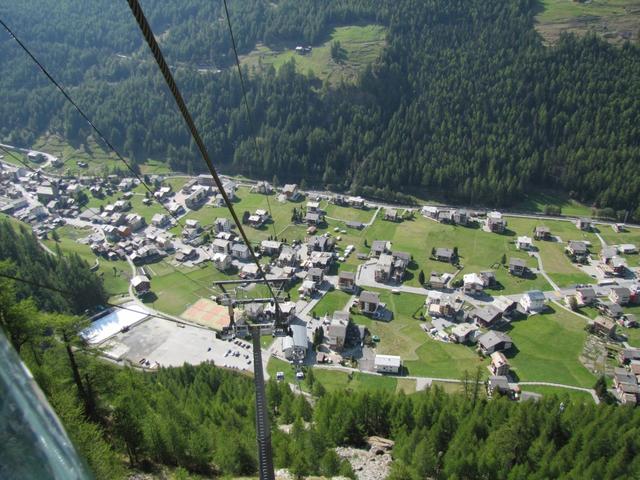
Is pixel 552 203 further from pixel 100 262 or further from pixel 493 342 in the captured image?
pixel 100 262

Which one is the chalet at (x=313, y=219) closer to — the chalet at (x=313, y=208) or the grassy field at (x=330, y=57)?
the chalet at (x=313, y=208)

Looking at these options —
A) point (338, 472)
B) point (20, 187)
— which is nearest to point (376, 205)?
point (338, 472)

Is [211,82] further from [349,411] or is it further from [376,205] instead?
[349,411]

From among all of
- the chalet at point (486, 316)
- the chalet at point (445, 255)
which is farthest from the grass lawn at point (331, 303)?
the chalet at point (445, 255)

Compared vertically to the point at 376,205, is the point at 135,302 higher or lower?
lower

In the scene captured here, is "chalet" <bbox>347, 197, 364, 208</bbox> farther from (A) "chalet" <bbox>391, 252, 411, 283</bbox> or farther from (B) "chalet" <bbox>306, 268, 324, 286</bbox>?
(B) "chalet" <bbox>306, 268, 324, 286</bbox>

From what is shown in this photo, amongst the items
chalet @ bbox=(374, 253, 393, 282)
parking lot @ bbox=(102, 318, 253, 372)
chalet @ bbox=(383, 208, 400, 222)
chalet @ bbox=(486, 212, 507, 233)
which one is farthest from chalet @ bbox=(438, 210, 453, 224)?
parking lot @ bbox=(102, 318, 253, 372)
